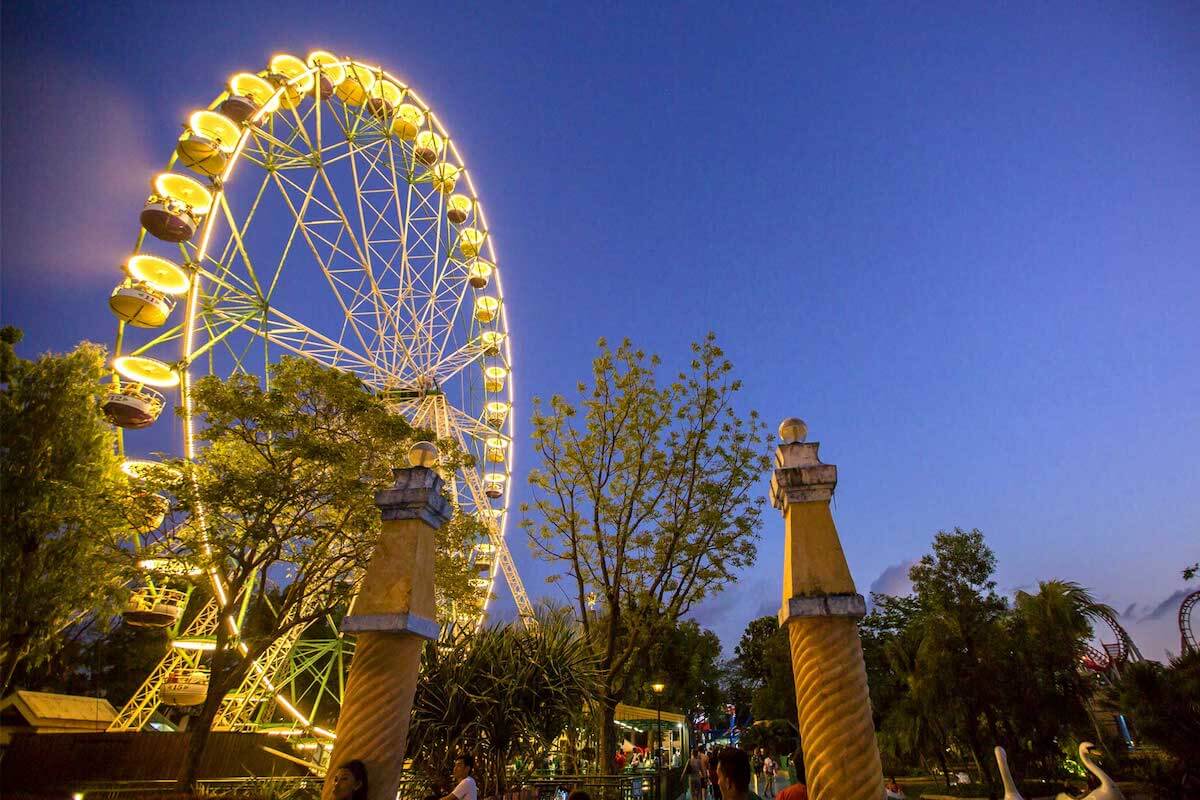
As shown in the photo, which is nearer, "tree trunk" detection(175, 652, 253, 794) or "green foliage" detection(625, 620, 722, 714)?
"tree trunk" detection(175, 652, 253, 794)

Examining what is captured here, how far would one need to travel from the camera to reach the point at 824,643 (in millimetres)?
Result: 5770

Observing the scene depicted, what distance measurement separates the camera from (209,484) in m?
13.4

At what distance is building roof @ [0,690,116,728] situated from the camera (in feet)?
72.5

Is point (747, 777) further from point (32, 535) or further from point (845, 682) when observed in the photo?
point (32, 535)

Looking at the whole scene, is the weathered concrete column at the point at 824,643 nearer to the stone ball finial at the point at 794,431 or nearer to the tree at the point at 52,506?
the stone ball finial at the point at 794,431

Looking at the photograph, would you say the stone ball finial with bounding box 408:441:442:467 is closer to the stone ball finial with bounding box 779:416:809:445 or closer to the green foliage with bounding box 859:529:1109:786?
the stone ball finial with bounding box 779:416:809:445

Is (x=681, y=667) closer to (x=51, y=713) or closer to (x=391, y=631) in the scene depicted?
(x=51, y=713)

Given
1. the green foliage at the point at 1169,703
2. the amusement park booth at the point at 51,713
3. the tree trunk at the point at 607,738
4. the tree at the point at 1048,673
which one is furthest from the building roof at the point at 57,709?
the tree at the point at 1048,673

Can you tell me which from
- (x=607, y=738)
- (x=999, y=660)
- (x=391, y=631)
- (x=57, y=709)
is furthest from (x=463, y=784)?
(x=57, y=709)

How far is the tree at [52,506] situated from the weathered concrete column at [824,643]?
47.5 feet

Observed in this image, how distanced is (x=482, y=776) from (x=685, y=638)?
107ft

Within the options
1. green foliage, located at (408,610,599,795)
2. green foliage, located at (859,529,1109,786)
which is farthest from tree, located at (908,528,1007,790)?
green foliage, located at (408,610,599,795)

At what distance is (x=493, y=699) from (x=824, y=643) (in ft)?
15.0

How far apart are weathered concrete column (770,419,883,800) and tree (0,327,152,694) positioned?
570 inches
